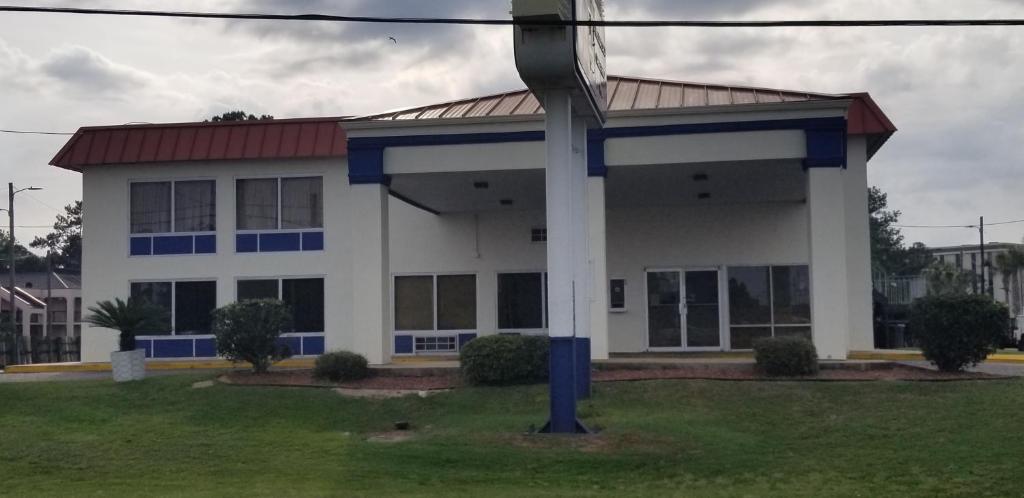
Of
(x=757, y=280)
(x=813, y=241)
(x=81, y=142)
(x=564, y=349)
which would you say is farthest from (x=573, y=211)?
(x=81, y=142)

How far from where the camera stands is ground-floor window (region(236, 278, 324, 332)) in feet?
88.1

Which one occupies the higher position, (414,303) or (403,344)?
(414,303)

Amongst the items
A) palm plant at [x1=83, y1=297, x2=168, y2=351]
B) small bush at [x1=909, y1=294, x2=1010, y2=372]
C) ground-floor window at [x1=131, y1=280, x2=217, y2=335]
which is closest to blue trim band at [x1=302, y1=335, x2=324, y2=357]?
ground-floor window at [x1=131, y1=280, x2=217, y2=335]

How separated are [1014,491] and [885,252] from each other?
84.1 m

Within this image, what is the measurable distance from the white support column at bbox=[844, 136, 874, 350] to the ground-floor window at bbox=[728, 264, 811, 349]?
1004 millimetres

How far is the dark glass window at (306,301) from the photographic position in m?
26.8

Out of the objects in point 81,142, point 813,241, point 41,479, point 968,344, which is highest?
point 81,142

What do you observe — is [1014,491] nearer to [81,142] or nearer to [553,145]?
[553,145]

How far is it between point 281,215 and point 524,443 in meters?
14.8

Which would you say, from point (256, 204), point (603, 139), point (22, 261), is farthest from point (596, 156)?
point (22, 261)

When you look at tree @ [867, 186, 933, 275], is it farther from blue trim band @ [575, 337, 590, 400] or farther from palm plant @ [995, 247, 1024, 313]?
blue trim band @ [575, 337, 590, 400]

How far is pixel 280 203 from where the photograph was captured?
26.9 metres

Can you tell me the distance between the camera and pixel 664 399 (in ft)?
54.2

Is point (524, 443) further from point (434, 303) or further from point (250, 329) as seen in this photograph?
point (434, 303)
